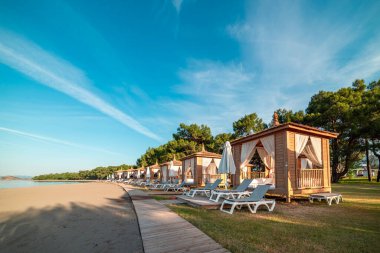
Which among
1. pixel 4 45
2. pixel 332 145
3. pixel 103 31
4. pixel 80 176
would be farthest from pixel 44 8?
pixel 80 176

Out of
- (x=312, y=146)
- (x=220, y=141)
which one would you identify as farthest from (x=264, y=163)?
(x=220, y=141)

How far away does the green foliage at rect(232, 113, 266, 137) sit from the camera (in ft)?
100

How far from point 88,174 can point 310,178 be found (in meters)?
87.3

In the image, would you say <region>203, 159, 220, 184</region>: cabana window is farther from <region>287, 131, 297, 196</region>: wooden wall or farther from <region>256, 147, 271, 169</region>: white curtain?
<region>287, 131, 297, 196</region>: wooden wall

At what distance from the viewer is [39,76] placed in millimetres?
16484

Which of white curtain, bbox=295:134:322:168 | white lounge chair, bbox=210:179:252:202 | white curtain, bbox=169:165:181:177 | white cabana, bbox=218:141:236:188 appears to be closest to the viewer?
white lounge chair, bbox=210:179:252:202

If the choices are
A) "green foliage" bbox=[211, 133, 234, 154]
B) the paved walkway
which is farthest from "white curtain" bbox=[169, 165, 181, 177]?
the paved walkway

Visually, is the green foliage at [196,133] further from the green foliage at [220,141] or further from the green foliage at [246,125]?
the green foliage at [246,125]

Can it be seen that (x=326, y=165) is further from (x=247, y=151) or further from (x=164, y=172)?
(x=164, y=172)

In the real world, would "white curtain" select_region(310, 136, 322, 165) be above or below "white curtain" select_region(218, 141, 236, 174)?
above

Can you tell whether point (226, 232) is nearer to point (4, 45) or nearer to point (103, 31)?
point (4, 45)

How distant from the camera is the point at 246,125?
30562 mm

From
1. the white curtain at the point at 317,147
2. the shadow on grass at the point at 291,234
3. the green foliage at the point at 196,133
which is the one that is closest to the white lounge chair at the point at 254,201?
the shadow on grass at the point at 291,234

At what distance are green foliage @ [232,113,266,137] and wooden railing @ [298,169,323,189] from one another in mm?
20418
